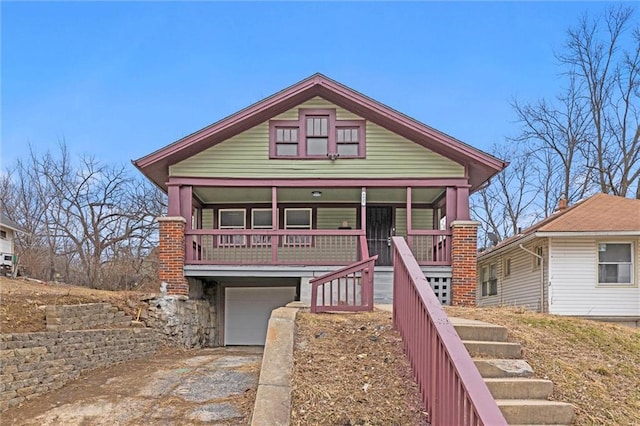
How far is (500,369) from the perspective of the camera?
4230 mm

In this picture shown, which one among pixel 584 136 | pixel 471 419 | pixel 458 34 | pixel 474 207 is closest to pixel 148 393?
pixel 471 419

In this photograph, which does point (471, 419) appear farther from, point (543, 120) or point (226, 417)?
point (543, 120)

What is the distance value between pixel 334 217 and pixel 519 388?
1051 cm

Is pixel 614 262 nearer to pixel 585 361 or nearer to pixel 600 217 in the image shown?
pixel 600 217

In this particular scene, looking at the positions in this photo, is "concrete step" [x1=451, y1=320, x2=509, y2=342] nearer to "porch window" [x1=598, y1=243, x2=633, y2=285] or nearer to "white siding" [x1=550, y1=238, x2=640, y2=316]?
"white siding" [x1=550, y1=238, x2=640, y2=316]

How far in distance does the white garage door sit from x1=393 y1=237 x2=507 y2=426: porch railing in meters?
9.65

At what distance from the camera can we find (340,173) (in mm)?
12234

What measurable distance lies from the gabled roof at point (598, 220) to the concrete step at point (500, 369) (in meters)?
9.93

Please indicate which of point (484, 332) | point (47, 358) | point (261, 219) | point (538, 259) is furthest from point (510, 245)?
point (47, 358)

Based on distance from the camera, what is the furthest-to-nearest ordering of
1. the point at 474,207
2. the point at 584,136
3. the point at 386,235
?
the point at 474,207 < the point at 584,136 < the point at 386,235

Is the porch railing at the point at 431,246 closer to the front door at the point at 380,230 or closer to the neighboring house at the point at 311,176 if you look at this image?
the neighboring house at the point at 311,176

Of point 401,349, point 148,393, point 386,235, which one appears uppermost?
point 386,235

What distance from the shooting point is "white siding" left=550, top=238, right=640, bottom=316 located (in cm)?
1333

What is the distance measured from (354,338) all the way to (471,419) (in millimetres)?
2673
